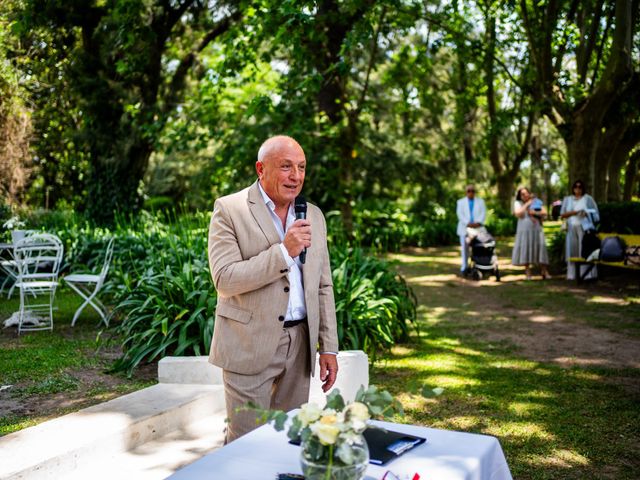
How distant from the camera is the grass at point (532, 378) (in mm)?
4668

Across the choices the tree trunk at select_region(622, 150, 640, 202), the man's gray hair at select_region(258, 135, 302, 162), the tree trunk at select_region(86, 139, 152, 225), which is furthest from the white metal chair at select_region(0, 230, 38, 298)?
the tree trunk at select_region(622, 150, 640, 202)

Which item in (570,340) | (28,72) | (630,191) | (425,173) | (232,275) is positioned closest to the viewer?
(232,275)

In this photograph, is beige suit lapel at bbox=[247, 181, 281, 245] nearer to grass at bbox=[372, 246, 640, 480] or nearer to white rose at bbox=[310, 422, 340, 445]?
grass at bbox=[372, 246, 640, 480]

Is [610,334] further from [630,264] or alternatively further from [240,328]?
[240,328]

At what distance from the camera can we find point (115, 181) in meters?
18.7

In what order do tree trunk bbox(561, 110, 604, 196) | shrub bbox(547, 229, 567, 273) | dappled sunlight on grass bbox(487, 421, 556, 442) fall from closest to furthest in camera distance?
dappled sunlight on grass bbox(487, 421, 556, 442) → tree trunk bbox(561, 110, 604, 196) → shrub bbox(547, 229, 567, 273)

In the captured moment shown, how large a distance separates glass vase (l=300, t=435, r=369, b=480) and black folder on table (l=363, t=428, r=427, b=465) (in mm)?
406

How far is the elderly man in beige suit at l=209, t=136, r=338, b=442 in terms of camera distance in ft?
10.3

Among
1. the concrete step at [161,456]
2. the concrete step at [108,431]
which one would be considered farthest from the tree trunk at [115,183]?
the concrete step at [161,456]

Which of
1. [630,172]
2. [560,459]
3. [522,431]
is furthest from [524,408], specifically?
→ [630,172]

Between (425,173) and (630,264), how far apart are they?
13.0 metres

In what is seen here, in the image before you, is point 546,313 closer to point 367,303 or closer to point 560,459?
point 367,303

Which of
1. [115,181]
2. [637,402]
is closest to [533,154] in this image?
[115,181]

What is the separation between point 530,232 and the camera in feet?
45.7
